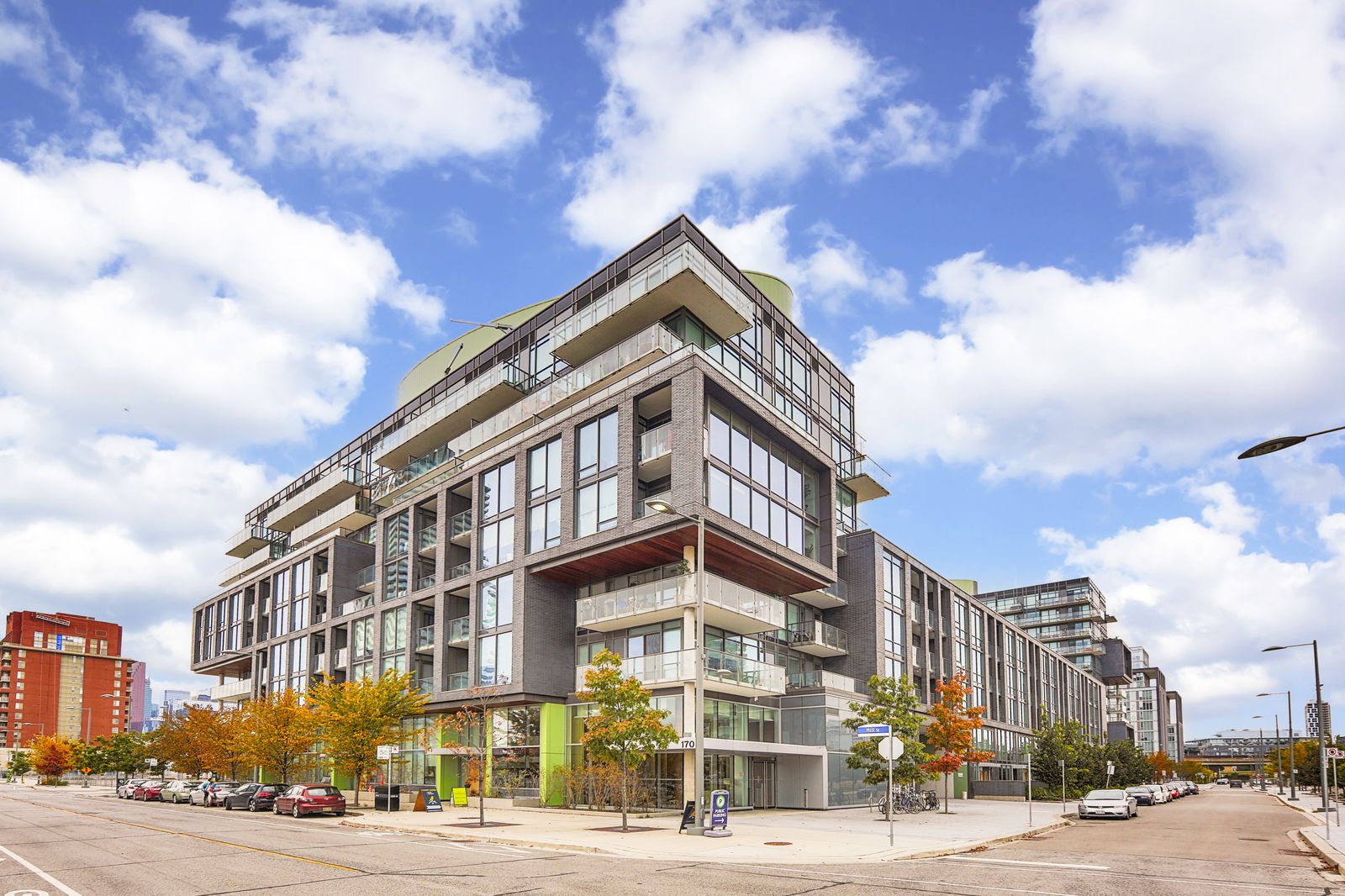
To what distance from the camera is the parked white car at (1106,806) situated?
1630 inches

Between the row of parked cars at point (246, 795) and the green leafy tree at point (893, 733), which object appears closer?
the row of parked cars at point (246, 795)

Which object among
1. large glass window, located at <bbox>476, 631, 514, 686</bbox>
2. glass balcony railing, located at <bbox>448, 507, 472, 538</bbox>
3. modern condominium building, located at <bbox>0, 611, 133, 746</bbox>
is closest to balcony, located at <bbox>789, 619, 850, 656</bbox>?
large glass window, located at <bbox>476, 631, 514, 686</bbox>

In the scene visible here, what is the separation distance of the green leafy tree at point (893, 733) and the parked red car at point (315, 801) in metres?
19.7

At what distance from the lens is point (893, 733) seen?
128ft

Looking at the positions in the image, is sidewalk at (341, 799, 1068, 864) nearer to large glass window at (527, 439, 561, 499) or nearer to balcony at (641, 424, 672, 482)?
balcony at (641, 424, 672, 482)

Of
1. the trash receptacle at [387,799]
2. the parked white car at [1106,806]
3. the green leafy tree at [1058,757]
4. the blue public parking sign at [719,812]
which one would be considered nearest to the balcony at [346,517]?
the trash receptacle at [387,799]

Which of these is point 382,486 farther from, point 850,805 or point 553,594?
point 850,805

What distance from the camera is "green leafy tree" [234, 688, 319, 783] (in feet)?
167

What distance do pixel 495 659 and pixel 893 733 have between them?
57.5 feet

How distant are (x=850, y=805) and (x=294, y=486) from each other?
5080cm

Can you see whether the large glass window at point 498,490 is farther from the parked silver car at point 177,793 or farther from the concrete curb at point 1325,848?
the concrete curb at point 1325,848

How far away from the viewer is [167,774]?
96812 mm

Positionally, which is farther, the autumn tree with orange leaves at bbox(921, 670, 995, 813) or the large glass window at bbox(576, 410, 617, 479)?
the autumn tree with orange leaves at bbox(921, 670, 995, 813)

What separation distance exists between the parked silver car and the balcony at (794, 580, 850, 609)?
110ft
